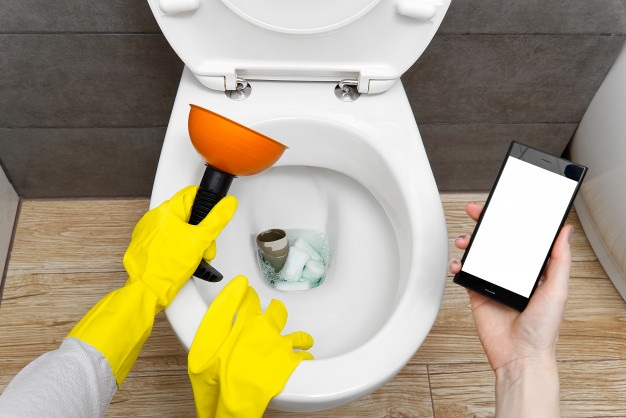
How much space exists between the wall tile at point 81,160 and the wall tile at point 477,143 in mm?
548

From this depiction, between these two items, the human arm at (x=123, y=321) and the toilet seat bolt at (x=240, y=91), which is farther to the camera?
the toilet seat bolt at (x=240, y=91)

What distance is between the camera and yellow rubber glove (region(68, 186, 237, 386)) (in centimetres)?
62

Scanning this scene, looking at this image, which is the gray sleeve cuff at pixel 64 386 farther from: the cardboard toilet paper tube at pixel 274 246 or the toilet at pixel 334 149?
the cardboard toilet paper tube at pixel 274 246

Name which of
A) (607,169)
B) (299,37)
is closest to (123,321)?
(299,37)

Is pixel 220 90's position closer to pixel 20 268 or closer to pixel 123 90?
pixel 123 90

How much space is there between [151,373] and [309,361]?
1.66 feet

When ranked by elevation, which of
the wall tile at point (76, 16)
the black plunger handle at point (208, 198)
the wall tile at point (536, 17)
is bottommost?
the black plunger handle at point (208, 198)

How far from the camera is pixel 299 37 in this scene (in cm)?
77

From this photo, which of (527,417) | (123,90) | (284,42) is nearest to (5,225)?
(123,90)

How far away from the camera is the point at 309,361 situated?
2.06 ft

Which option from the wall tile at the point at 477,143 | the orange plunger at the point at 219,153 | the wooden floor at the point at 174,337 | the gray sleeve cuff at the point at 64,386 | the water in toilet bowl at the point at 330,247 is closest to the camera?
the gray sleeve cuff at the point at 64,386

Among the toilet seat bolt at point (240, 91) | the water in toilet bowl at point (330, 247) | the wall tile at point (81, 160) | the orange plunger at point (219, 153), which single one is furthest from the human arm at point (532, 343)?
the wall tile at point (81, 160)

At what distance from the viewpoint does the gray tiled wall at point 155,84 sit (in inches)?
34.9

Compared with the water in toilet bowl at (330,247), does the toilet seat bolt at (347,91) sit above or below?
above
